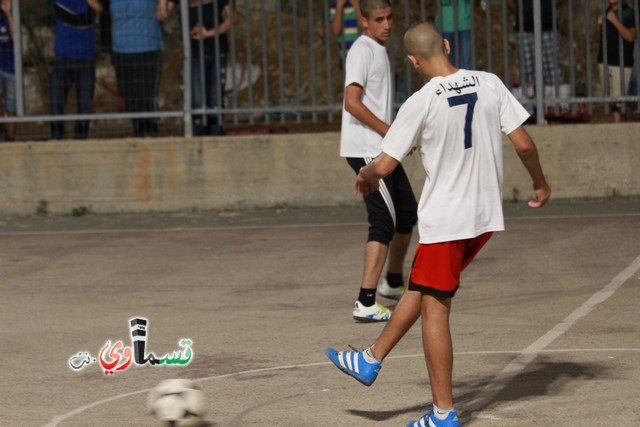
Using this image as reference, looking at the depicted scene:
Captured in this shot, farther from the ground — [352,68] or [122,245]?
[352,68]

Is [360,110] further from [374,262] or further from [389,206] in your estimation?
[374,262]

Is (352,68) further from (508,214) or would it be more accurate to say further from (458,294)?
(508,214)

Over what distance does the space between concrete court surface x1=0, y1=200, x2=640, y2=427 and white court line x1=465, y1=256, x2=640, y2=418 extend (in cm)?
2

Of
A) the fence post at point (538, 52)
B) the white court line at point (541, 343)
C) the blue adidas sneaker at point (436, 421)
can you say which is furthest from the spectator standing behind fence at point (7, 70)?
the blue adidas sneaker at point (436, 421)

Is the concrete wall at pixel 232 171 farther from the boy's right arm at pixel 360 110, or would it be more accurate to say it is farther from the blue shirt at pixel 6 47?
the boy's right arm at pixel 360 110

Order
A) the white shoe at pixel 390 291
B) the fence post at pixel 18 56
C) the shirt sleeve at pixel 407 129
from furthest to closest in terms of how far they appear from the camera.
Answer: the fence post at pixel 18 56 < the white shoe at pixel 390 291 < the shirt sleeve at pixel 407 129

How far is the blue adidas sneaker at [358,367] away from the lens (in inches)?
260

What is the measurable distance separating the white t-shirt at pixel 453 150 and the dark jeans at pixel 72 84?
29.8ft

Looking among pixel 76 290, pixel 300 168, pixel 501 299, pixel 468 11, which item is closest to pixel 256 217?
pixel 300 168

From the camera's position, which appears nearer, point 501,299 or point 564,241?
point 501,299

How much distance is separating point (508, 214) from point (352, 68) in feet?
17.0

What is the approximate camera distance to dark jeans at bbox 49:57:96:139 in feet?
49.0

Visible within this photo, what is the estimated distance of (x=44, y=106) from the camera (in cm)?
1532

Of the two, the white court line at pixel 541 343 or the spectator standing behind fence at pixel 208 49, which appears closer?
the white court line at pixel 541 343
